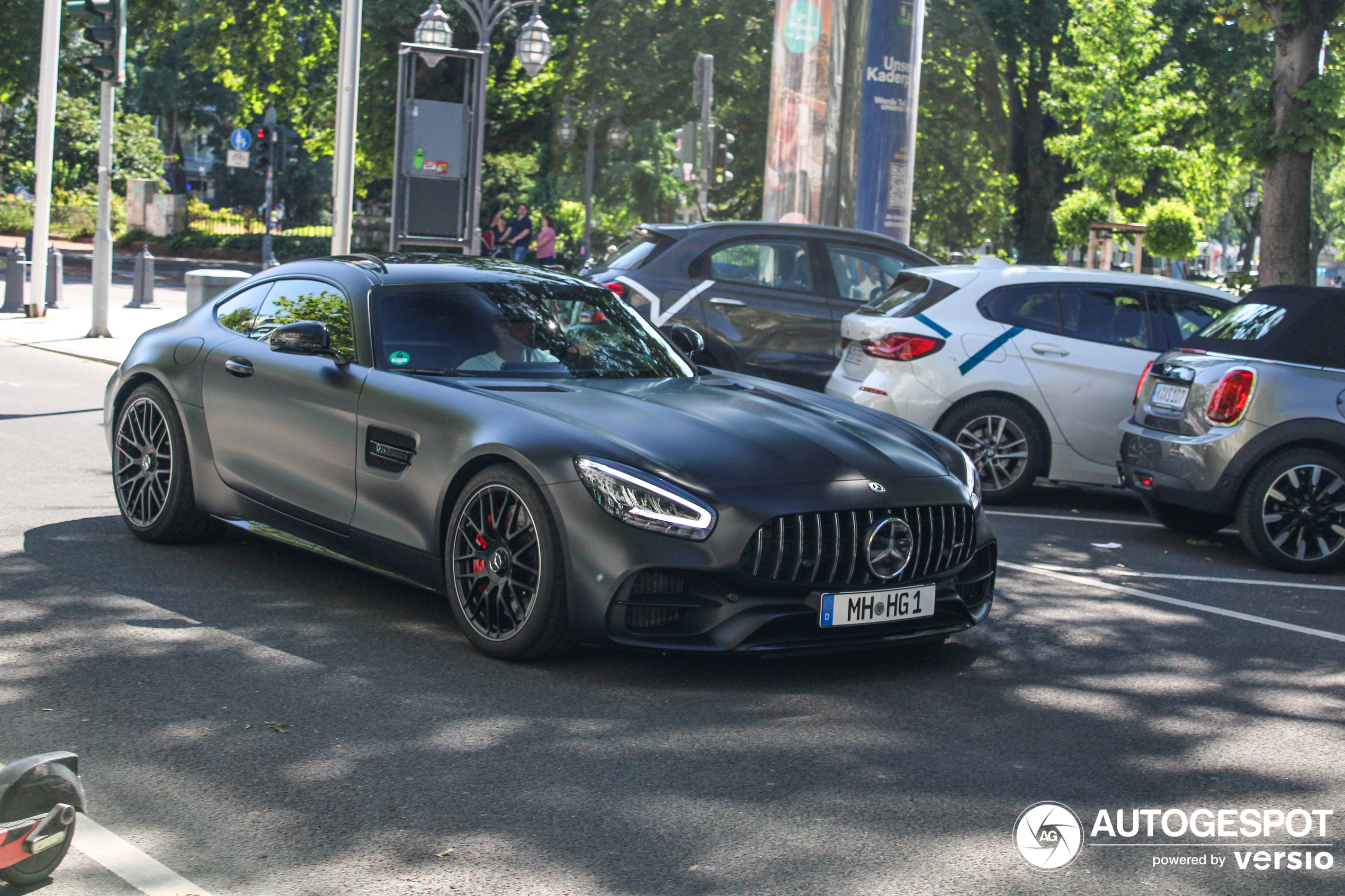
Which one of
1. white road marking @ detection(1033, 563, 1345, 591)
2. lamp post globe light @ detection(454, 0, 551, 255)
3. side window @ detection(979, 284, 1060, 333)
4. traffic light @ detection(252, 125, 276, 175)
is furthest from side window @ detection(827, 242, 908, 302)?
traffic light @ detection(252, 125, 276, 175)

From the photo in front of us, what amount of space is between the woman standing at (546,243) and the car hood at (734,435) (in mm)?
24464

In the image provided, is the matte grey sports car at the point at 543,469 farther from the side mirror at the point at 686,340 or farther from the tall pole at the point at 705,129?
the tall pole at the point at 705,129

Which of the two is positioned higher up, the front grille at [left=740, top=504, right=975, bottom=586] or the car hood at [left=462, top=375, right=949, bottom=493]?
the car hood at [left=462, top=375, right=949, bottom=493]

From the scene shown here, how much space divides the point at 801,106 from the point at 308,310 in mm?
11740

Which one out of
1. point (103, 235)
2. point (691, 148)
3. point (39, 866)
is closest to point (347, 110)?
point (103, 235)

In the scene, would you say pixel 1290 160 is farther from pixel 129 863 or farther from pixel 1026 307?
pixel 129 863

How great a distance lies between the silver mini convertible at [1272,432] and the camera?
25.9 feet

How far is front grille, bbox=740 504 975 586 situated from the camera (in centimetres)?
494

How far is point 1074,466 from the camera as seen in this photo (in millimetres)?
9641

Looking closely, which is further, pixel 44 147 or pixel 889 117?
pixel 44 147

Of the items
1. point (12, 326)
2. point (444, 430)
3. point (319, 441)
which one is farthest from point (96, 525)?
point (12, 326)

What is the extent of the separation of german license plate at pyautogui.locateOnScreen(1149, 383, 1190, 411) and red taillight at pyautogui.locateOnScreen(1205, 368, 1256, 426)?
0.19 m

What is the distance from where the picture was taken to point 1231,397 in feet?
26.2

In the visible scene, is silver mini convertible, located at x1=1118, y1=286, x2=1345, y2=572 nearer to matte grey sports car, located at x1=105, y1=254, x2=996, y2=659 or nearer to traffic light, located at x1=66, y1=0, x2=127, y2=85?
matte grey sports car, located at x1=105, y1=254, x2=996, y2=659
